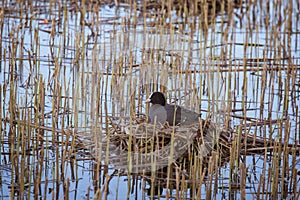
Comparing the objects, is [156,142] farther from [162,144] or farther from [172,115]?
[172,115]

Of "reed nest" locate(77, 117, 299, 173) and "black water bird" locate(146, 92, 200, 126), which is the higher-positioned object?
"black water bird" locate(146, 92, 200, 126)

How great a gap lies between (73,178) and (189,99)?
1.64 metres

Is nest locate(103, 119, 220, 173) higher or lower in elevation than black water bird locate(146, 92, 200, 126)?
lower

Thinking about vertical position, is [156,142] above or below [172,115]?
below

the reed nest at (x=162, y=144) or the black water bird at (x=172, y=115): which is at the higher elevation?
the black water bird at (x=172, y=115)

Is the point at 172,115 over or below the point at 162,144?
over

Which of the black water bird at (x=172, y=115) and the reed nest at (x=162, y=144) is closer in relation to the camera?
the reed nest at (x=162, y=144)

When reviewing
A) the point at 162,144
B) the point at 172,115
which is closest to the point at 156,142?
the point at 162,144

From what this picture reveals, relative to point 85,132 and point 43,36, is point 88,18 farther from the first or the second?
point 85,132

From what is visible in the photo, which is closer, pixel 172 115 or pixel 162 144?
pixel 162 144

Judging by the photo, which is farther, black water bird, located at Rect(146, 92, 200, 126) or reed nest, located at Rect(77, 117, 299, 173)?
black water bird, located at Rect(146, 92, 200, 126)

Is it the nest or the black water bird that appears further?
the black water bird

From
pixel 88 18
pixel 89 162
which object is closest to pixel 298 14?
pixel 88 18

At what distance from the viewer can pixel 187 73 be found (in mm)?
6680
